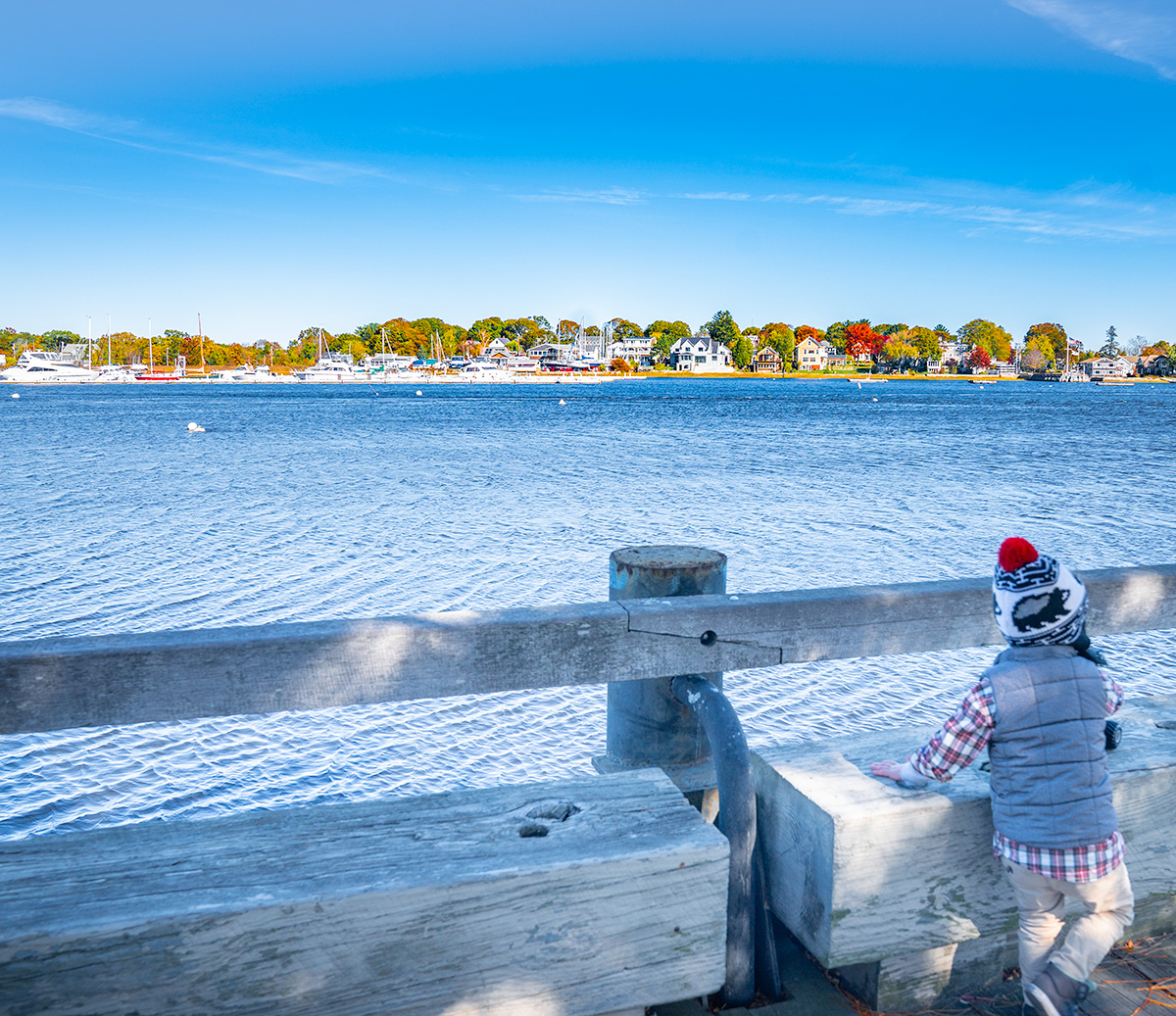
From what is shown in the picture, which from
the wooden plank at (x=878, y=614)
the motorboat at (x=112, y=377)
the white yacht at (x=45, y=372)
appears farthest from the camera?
the motorboat at (x=112, y=377)

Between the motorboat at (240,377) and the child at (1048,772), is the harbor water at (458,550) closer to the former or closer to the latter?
the child at (1048,772)

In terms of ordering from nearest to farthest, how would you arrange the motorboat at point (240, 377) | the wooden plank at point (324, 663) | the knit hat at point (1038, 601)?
the wooden plank at point (324, 663), the knit hat at point (1038, 601), the motorboat at point (240, 377)

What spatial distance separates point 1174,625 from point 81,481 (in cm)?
2855

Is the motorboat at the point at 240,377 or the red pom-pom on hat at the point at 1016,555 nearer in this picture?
the red pom-pom on hat at the point at 1016,555

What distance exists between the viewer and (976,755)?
245 centimetres

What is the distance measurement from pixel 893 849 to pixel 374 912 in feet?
4.26

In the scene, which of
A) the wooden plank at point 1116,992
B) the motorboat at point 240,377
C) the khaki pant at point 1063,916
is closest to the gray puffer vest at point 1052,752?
the khaki pant at point 1063,916

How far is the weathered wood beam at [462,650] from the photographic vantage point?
2189 mm

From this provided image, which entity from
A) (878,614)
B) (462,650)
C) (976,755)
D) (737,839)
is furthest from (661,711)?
(976,755)

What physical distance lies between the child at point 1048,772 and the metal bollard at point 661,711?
711 millimetres

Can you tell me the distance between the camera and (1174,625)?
3.19m

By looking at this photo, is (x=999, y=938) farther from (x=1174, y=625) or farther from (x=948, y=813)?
(x=1174, y=625)

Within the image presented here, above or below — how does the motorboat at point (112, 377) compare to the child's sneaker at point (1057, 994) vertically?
above

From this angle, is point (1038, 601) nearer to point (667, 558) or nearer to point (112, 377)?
point (667, 558)
